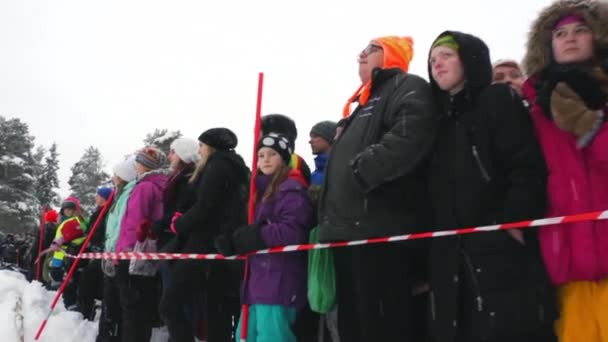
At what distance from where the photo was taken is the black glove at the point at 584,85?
228 centimetres

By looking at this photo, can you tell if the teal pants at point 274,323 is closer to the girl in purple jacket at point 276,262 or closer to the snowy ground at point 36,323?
the girl in purple jacket at point 276,262

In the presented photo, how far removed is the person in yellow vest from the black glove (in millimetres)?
8624

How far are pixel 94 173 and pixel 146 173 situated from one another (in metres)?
48.4

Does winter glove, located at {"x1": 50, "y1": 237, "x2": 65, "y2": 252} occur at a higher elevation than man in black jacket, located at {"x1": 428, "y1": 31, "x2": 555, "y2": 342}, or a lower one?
lower

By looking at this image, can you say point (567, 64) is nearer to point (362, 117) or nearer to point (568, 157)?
point (568, 157)

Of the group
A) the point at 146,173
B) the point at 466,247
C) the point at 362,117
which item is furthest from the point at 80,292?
the point at 466,247

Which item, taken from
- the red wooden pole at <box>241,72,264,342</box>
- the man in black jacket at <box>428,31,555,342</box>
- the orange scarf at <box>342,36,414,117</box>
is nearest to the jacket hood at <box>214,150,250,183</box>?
the red wooden pole at <box>241,72,264,342</box>

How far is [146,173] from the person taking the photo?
221 inches

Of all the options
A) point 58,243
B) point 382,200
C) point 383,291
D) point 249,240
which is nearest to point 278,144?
point 249,240

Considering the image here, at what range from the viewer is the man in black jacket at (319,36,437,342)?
8.98 feet

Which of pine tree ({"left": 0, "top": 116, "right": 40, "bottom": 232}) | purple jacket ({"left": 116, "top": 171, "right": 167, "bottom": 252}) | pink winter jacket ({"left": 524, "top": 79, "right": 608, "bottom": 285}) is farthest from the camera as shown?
pine tree ({"left": 0, "top": 116, "right": 40, "bottom": 232})

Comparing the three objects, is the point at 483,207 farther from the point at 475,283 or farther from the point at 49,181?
the point at 49,181

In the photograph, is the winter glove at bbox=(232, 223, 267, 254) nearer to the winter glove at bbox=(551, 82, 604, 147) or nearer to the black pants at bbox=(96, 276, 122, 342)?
the winter glove at bbox=(551, 82, 604, 147)

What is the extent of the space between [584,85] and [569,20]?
20.0 inches
